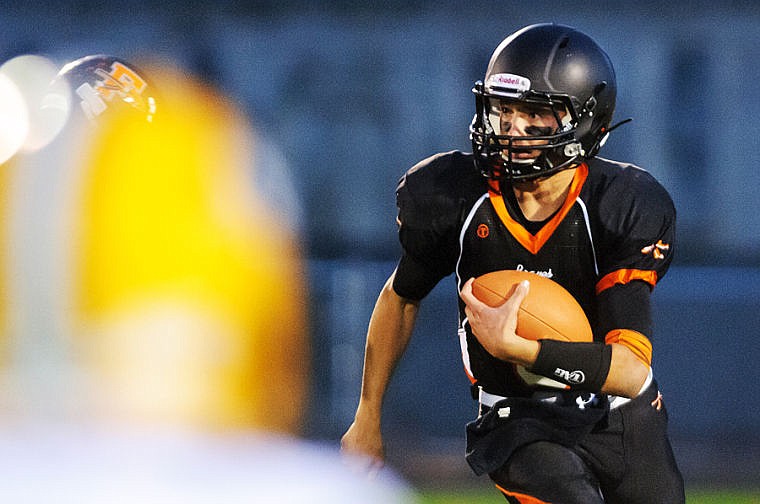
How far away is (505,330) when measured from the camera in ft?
10.6

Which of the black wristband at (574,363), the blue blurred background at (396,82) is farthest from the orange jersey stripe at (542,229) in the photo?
the blue blurred background at (396,82)

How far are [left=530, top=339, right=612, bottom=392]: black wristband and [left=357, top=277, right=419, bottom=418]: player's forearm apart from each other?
2.13ft

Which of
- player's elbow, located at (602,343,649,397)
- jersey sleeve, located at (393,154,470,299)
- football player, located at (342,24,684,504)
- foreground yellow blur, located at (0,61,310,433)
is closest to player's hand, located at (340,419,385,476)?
football player, located at (342,24,684,504)

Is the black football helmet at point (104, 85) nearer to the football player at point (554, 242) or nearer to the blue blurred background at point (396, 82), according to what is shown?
the blue blurred background at point (396, 82)

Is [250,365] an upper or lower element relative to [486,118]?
lower

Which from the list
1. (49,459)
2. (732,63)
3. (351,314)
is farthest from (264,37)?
(49,459)

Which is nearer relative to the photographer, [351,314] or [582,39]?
[582,39]

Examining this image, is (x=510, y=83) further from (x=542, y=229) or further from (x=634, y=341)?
(x=634, y=341)

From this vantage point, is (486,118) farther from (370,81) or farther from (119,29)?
(119,29)

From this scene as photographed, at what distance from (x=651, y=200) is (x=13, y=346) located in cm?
319

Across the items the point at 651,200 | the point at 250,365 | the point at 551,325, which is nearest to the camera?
the point at 551,325

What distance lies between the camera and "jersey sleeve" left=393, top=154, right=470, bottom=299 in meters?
3.67

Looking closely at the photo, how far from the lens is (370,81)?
9.07 m

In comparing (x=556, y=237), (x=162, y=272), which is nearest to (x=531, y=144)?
(x=556, y=237)
